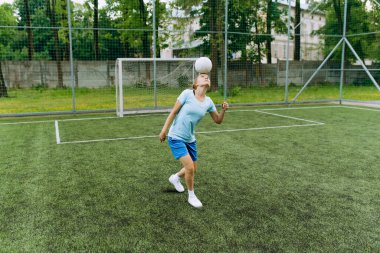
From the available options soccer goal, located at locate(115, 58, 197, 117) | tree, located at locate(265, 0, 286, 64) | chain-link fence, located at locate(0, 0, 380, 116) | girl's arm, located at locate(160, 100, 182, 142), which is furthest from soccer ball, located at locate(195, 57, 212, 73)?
tree, located at locate(265, 0, 286, 64)

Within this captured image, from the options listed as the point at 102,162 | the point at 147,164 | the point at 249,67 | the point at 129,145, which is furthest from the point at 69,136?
the point at 249,67

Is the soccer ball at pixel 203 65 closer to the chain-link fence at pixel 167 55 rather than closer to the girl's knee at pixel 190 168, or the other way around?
the girl's knee at pixel 190 168

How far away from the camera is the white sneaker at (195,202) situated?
4.13 meters

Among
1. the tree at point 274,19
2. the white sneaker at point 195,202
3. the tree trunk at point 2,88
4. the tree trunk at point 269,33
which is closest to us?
the white sneaker at point 195,202

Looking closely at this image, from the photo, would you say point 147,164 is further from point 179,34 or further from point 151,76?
point 179,34

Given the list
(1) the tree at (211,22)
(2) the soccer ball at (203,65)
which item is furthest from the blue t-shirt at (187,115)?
A: (1) the tree at (211,22)

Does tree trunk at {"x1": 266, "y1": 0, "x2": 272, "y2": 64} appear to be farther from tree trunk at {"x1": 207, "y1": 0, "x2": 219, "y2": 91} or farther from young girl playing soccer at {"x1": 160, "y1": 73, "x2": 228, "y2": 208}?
young girl playing soccer at {"x1": 160, "y1": 73, "x2": 228, "y2": 208}

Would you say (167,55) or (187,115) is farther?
(167,55)

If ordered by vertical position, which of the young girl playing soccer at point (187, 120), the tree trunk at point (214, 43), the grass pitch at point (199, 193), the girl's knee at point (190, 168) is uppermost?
the tree trunk at point (214, 43)

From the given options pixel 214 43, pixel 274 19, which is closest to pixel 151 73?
pixel 214 43

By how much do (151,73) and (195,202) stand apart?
905 cm

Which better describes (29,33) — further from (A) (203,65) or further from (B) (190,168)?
(B) (190,168)

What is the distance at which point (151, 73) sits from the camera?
12719mm

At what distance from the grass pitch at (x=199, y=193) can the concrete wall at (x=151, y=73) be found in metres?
4.43
